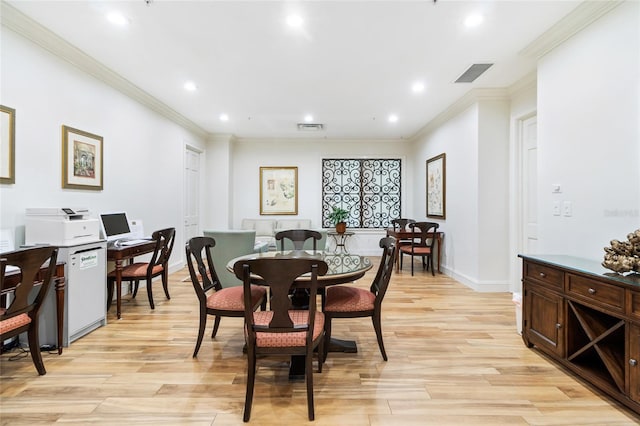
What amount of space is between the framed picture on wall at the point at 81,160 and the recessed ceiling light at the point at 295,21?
8.30 ft

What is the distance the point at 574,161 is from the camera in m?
2.72

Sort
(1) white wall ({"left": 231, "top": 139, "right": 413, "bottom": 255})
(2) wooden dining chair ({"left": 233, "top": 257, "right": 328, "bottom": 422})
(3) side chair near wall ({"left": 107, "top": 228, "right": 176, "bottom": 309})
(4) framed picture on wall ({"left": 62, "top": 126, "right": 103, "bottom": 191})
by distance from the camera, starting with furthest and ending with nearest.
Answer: (1) white wall ({"left": 231, "top": 139, "right": 413, "bottom": 255}), (3) side chair near wall ({"left": 107, "top": 228, "right": 176, "bottom": 309}), (4) framed picture on wall ({"left": 62, "top": 126, "right": 103, "bottom": 191}), (2) wooden dining chair ({"left": 233, "top": 257, "right": 328, "bottom": 422})

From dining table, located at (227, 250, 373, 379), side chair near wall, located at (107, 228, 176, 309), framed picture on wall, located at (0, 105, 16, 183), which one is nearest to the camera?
dining table, located at (227, 250, 373, 379)

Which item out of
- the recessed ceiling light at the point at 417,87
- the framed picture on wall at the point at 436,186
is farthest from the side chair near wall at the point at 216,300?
the framed picture on wall at the point at 436,186

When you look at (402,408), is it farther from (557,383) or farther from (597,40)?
(597,40)

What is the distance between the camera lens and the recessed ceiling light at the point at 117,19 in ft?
8.76

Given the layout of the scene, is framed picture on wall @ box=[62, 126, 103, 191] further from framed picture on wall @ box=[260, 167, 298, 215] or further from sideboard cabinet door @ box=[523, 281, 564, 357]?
sideboard cabinet door @ box=[523, 281, 564, 357]

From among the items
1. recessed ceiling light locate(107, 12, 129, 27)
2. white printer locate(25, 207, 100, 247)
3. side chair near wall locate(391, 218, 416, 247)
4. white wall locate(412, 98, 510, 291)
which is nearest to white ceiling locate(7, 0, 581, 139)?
recessed ceiling light locate(107, 12, 129, 27)

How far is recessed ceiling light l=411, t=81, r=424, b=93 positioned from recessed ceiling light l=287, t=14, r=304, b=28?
196 centimetres

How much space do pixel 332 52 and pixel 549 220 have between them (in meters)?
2.74

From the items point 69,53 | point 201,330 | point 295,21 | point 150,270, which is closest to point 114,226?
point 150,270

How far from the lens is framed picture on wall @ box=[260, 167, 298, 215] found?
299 inches

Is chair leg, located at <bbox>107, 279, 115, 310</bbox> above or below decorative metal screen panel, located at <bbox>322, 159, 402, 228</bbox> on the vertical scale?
below

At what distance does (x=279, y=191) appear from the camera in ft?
Answer: 25.0
